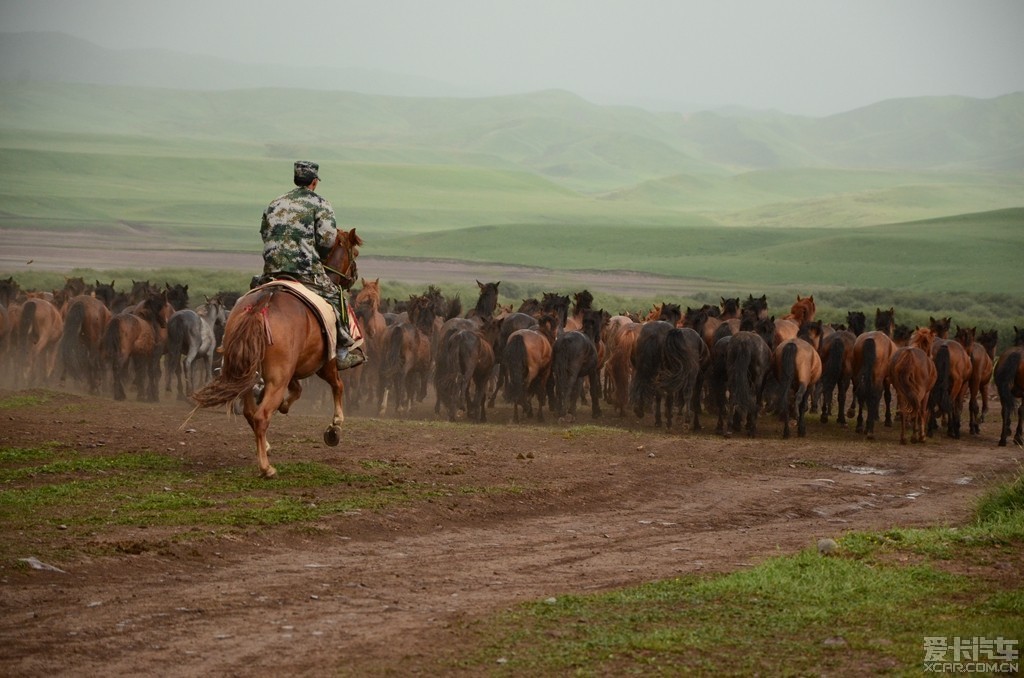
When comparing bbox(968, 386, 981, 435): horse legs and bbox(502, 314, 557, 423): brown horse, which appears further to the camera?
bbox(968, 386, 981, 435): horse legs

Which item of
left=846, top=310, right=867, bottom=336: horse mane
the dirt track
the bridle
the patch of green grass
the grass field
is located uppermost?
the grass field

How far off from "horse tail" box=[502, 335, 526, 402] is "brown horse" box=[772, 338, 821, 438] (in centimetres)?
398

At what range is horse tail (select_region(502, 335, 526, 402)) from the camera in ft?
68.4

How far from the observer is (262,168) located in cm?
15338

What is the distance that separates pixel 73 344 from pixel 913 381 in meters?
13.5

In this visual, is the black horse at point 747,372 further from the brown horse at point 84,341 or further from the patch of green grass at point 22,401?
the brown horse at point 84,341

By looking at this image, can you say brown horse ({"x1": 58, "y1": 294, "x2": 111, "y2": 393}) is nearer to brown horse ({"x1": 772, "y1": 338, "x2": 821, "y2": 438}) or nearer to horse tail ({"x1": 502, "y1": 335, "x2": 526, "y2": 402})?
horse tail ({"x1": 502, "y1": 335, "x2": 526, "y2": 402})

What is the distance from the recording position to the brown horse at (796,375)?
20.0 meters

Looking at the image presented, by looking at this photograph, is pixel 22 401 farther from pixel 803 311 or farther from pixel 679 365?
pixel 803 311

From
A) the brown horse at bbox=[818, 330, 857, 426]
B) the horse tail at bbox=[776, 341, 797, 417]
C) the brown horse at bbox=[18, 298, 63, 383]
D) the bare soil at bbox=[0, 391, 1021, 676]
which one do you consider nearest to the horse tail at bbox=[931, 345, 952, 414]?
the brown horse at bbox=[818, 330, 857, 426]

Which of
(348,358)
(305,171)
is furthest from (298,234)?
(348,358)

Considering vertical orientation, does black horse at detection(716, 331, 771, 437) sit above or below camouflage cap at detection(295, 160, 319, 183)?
below

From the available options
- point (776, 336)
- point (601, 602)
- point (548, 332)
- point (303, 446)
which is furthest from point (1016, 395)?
point (601, 602)

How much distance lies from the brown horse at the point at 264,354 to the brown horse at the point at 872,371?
35.5 ft
